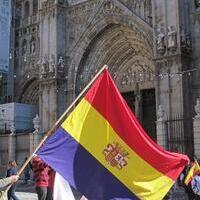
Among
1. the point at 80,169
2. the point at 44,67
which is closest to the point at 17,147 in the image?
the point at 44,67

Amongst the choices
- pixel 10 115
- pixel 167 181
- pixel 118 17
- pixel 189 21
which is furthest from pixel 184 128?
pixel 167 181

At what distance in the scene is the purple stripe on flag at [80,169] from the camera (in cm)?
648

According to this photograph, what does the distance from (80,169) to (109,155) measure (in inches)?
17.9

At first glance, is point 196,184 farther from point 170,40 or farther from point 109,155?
point 170,40

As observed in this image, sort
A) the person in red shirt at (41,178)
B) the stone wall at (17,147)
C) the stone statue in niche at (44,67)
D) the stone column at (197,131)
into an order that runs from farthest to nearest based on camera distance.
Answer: the stone statue in niche at (44,67) < the stone wall at (17,147) < the stone column at (197,131) < the person in red shirt at (41,178)

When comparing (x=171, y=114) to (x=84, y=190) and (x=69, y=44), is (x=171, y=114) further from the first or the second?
(x=84, y=190)

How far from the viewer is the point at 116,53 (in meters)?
28.0

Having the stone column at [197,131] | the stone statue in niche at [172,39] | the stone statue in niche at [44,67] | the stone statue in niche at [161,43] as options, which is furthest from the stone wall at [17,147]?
the stone column at [197,131]

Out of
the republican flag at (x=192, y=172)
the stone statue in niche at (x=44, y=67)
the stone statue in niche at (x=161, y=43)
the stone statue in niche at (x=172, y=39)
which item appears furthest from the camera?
the stone statue in niche at (x=44, y=67)

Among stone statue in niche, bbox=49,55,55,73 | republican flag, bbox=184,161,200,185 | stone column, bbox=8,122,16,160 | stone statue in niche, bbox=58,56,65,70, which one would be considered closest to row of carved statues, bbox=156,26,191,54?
stone statue in niche, bbox=58,56,65,70

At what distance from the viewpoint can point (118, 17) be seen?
26609mm

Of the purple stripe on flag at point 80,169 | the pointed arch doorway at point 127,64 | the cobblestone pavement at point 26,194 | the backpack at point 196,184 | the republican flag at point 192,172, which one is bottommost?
the cobblestone pavement at point 26,194

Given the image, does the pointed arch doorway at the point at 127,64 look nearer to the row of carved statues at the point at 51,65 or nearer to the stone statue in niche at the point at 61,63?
the stone statue in niche at the point at 61,63

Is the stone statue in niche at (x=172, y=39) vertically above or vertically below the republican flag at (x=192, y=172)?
above
